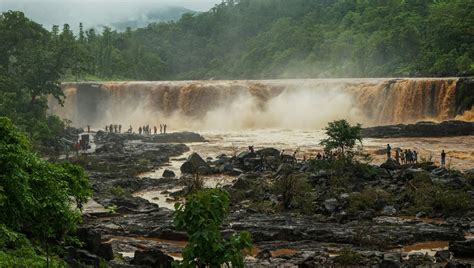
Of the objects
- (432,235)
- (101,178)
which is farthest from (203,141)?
(432,235)

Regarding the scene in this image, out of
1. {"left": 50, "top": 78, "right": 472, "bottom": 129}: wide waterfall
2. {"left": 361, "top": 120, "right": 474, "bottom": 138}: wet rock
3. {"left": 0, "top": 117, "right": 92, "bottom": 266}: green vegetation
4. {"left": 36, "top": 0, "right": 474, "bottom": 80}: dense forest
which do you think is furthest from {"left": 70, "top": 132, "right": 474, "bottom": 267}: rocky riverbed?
{"left": 36, "top": 0, "right": 474, "bottom": 80}: dense forest

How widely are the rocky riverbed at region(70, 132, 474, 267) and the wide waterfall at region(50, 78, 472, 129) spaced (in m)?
18.9

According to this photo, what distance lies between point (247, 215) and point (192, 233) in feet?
31.2

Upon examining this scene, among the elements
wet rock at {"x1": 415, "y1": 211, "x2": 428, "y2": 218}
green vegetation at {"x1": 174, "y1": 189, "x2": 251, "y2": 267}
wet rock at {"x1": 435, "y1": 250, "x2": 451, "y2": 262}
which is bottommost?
wet rock at {"x1": 435, "y1": 250, "x2": 451, "y2": 262}

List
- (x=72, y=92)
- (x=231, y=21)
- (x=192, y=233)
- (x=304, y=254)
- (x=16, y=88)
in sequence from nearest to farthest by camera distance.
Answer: (x=192, y=233) < (x=304, y=254) < (x=16, y=88) < (x=72, y=92) < (x=231, y=21)

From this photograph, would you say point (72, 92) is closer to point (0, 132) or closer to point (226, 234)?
point (226, 234)

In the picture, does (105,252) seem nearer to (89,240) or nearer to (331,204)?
(89,240)

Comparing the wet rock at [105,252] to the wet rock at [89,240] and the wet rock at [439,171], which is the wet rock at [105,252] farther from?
the wet rock at [439,171]

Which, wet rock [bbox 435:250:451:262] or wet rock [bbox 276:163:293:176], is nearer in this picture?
wet rock [bbox 435:250:451:262]

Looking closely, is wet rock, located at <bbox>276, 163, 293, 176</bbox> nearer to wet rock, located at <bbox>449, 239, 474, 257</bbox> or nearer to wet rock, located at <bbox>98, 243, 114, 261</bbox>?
wet rock, located at <bbox>449, 239, 474, 257</bbox>

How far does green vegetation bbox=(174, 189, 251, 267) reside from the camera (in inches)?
331

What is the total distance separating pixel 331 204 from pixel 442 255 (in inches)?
213

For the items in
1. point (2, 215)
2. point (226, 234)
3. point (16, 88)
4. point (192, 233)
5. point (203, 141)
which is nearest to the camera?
point (192, 233)

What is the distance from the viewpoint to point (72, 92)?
196 feet
